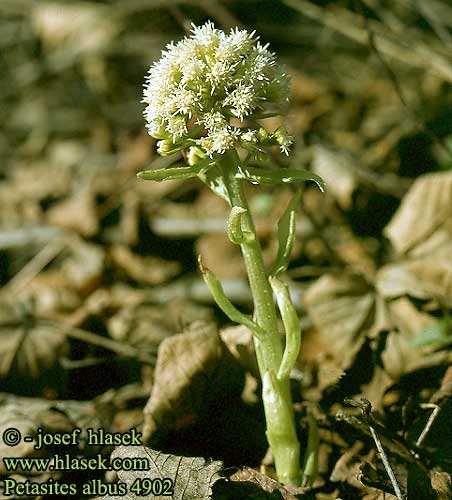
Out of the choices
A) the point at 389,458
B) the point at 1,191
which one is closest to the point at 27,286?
the point at 1,191

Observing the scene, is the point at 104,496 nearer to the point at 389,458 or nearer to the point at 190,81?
the point at 389,458

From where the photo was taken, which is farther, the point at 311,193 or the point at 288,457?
the point at 311,193

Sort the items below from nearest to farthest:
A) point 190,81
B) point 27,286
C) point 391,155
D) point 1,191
Answer: point 190,81
point 27,286
point 391,155
point 1,191

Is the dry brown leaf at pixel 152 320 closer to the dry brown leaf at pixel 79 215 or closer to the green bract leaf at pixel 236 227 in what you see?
the dry brown leaf at pixel 79 215

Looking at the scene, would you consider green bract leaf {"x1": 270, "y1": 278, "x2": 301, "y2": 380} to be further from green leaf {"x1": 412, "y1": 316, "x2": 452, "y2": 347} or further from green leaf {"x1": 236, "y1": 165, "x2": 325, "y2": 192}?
green leaf {"x1": 412, "y1": 316, "x2": 452, "y2": 347}

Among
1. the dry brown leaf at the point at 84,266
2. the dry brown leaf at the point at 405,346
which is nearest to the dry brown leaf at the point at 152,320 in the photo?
the dry brown leaf at the point at 84,266

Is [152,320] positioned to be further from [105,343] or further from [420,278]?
[420,278]

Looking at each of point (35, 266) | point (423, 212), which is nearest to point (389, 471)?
point (423, 212)
